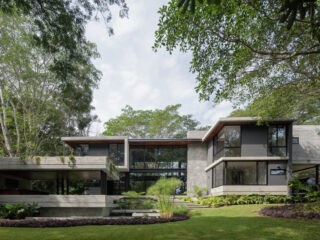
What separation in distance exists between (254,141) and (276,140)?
1.58 m

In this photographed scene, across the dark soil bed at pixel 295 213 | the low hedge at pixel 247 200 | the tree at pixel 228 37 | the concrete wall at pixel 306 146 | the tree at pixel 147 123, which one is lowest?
the low hedge at pixel 247 200

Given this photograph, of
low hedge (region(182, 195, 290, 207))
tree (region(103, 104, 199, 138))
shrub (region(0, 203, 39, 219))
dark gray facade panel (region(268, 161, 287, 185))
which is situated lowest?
low hedge (region(182, 195, 290, 207))

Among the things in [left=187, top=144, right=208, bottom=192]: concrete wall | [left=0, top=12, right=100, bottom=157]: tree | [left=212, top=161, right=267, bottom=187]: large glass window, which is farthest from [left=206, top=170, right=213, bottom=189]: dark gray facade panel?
[left=0, top=12, right=100, bottom=157]: tree

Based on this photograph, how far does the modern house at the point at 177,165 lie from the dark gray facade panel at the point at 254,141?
0.07 meters

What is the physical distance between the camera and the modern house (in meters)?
15.7

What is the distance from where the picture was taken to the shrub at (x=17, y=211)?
13487 millimetres

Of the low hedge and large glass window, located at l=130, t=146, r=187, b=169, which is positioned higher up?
large glass window, located at l=130, t=146, r=187, b=169

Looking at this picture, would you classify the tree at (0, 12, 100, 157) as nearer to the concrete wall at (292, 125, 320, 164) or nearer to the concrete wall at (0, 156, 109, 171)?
the concrete wall at (0, 156, 109, 171)

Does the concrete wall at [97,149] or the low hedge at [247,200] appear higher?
the concrete wall at [97,149]

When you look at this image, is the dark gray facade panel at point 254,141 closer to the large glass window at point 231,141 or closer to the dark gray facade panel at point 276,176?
the large glass window at point 231,141

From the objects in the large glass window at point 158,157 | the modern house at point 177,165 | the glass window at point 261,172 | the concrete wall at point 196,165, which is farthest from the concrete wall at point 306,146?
the large glass window at point 158,157

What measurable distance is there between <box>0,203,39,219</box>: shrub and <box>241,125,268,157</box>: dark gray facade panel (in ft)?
44.6

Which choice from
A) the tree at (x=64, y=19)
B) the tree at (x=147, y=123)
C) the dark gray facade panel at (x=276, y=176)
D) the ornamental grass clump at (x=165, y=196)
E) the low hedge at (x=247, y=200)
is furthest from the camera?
the tree at (x=147, y=123)

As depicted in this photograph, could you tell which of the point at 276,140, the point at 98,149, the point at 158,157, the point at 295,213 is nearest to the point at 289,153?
the point at 276,140
